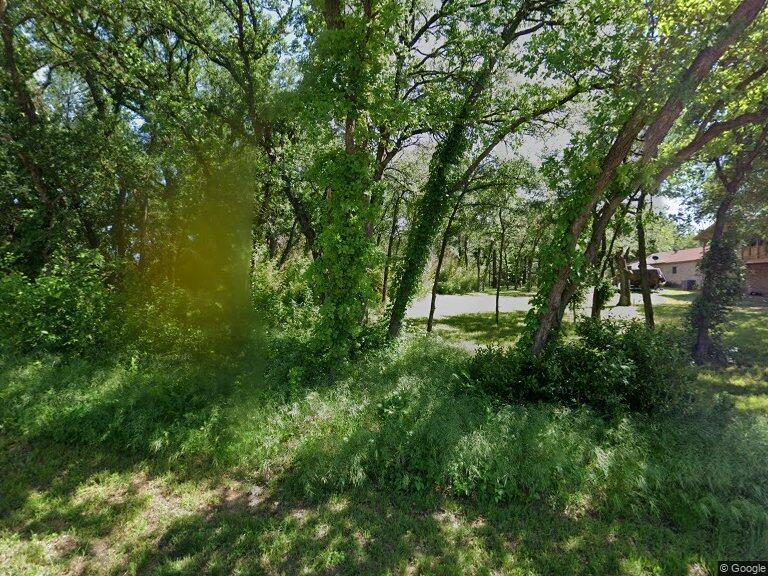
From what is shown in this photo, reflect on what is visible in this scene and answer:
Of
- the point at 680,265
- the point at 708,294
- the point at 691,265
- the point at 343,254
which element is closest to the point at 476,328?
the point at 708,294

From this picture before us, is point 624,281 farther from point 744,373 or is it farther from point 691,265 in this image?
point 691,265

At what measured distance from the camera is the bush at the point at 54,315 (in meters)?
6.13

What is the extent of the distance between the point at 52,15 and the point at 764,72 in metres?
15.5

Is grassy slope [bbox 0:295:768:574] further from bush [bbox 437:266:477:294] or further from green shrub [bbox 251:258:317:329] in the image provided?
bush [bbox 437:266:477:294]

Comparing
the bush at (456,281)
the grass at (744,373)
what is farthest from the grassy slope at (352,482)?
the bush at (456,281)

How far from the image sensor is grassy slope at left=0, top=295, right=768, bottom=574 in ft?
9.70

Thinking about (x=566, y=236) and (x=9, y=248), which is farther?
(x=9, y=248)

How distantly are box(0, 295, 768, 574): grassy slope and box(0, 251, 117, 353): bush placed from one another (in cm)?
72

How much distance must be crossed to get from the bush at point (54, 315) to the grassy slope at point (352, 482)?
0.72 meters

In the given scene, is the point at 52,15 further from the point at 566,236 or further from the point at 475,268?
the point at 475,268

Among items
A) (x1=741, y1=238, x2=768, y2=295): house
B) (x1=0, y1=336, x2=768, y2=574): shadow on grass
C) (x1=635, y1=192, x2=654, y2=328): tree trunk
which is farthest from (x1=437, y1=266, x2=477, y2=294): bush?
(x1=0, y1=336, x2=768, y2=574): shadow on grass

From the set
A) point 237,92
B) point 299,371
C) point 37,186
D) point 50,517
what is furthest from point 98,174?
point 50,517

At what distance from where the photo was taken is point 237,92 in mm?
10891

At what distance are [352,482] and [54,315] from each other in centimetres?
680
